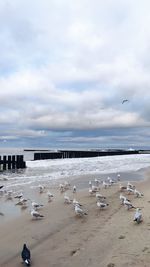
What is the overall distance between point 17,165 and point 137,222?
37.3 metres

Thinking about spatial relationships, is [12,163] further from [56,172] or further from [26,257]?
[26,257]

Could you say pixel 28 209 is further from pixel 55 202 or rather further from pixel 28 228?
pixel 28 228

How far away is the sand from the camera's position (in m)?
8.57

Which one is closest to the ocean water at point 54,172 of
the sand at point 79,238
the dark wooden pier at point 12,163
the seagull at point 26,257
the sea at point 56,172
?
the sea at point 56,172

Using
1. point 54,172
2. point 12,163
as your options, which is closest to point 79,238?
point 54,172

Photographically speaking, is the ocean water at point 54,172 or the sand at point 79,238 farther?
the ocean water at point 54,172

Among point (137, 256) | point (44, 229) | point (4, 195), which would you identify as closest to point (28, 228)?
point (44, 229)

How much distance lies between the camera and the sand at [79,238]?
857 centimetres

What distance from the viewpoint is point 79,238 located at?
1041cm

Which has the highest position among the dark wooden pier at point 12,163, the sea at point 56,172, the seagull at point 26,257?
the dark wooden pier at point 12,163

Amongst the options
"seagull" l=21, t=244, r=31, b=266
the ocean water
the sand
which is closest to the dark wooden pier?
the ocean water

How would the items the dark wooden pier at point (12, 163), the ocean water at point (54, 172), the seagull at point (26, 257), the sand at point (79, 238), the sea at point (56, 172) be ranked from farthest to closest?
the dark wooden pier at point (12, 163) → the sea at point (56, 172) → the ocean water at point (54, 172) → the sand at point (79, 238) → the seagull at point (26, 257)

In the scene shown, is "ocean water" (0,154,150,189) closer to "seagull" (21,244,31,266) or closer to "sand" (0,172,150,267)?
"sand" (0,172,150,267)

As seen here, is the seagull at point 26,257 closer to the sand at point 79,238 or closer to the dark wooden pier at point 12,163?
the sand at point 79,238
